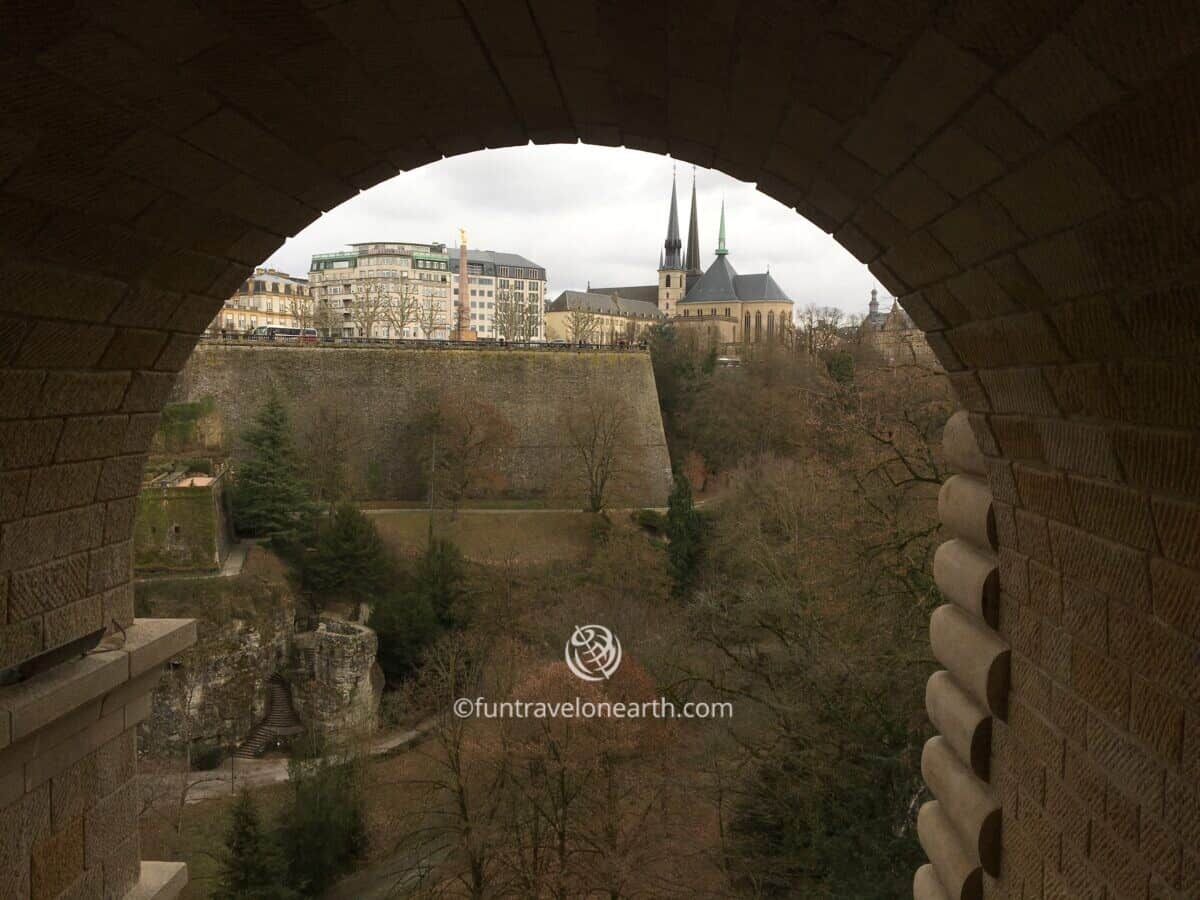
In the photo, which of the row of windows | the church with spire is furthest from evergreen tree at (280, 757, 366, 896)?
the row of windows

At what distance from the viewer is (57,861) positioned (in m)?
3.13

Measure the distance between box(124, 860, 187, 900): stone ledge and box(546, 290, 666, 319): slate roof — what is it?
74616 millimetres

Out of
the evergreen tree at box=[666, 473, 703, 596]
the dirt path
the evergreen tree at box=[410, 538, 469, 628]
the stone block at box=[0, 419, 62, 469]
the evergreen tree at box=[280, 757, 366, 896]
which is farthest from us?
the evergreen tree at box=[666, 473, 703, 596]

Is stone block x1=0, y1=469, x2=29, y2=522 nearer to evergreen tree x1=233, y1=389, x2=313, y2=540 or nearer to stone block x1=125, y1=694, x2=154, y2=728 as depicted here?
stone block x1=125, y1=694, x2=154, y2=728

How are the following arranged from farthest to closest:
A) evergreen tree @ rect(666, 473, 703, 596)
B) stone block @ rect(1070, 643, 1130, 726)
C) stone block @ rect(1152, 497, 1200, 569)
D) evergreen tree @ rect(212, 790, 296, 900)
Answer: evergreen tree @ rect(666, 473, 703, 596) < evergreen tree @ rect(212, 790, 296, 900) < stone block @ rect(1070, 643, 1130, 726) < stone block @ rect(1152, 497, 1200, 569)

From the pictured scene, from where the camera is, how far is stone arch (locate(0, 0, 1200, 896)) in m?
1.66

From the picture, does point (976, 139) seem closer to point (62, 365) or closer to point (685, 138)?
point (685, 138)

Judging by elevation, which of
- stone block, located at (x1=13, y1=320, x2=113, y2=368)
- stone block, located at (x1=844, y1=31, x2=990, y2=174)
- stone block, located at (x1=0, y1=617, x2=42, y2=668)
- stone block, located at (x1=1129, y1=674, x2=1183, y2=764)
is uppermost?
stone block, located at (x1=844, y1=31, x2=990, y2=174)

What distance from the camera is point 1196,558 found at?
5.90ft

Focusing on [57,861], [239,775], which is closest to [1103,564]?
[57,861]

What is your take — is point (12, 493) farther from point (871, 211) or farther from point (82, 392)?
point (871, 211)

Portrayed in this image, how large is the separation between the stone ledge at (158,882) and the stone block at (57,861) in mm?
479

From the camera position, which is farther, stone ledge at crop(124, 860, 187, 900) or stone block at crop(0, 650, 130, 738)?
stone ledge at crop(124, 860, 187, 900)

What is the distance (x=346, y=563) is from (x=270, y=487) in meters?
3.35
